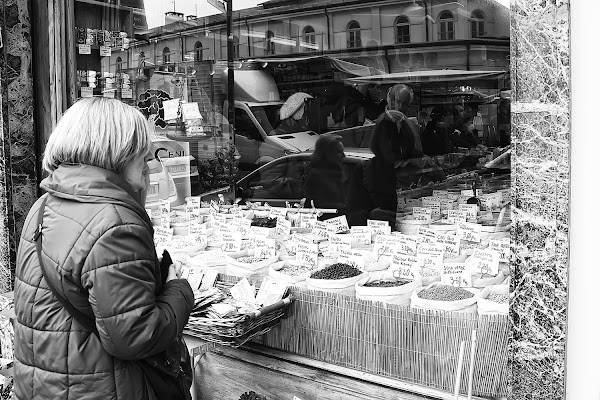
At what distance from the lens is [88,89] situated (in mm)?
3783

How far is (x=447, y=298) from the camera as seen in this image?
2346 mm

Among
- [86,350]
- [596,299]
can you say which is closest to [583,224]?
[596,299]

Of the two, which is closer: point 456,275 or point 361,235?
point 456,275

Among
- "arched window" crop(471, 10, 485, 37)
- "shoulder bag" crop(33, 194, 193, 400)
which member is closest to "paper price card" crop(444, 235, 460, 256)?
"shoulder bag" crop(33, 194, 193, 400)

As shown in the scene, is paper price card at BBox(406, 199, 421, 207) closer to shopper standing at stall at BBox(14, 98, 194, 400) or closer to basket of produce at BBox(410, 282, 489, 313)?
basket of produce at BBox(410, 282, 489, 313)

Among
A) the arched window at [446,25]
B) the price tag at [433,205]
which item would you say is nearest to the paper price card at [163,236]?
the price tag at [433,205]

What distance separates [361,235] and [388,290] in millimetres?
792

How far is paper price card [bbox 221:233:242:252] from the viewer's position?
319cm

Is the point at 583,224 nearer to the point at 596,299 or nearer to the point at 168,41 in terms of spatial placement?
the point at 596,299

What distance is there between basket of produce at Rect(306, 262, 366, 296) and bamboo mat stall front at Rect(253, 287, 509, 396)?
0.11 ft

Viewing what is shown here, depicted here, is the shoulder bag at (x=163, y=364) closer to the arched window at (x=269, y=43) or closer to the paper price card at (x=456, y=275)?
the paper price card at (x=456, y=275)

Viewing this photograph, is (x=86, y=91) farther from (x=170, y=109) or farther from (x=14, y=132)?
(x=170, y=109)

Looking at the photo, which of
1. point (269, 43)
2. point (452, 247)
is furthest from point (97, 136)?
point (269, 43)

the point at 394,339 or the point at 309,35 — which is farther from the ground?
the point at 309,35
